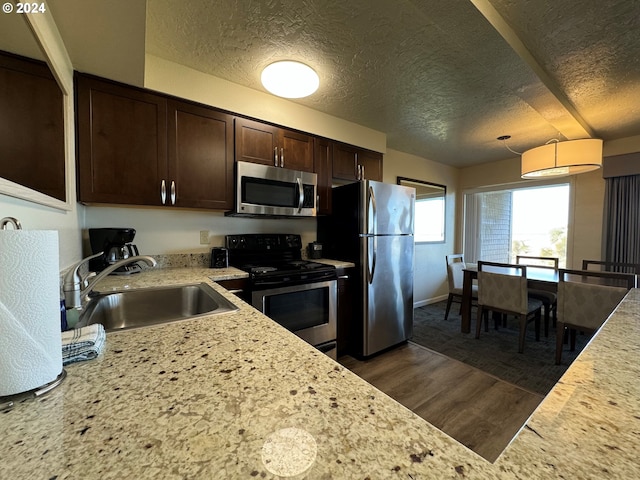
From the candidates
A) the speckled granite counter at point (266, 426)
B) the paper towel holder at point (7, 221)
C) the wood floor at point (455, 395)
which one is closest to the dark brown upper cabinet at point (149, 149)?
the paper towel holder at point (7, 221)

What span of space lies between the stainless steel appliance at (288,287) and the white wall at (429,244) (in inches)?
80.4

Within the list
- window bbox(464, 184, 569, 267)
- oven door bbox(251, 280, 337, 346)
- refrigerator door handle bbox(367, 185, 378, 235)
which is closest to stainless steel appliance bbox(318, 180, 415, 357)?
refrigerator door handle bbox(367, 185, 378, 235)

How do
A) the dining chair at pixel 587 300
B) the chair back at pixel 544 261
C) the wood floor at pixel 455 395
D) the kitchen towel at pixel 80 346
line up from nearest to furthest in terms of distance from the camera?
the kitchen towel at pixel 80 346, the wood floor at pixel 455 395, the dining chair at pixel 587 300, the chair back at pixel 544 261

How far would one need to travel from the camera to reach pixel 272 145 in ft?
7.63

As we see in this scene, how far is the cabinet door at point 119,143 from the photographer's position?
5.37 feet

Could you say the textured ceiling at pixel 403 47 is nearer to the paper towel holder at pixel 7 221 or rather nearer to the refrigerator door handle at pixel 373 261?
the paper towel holder at pixel 7 221

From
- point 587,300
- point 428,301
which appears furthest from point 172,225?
point 428,301

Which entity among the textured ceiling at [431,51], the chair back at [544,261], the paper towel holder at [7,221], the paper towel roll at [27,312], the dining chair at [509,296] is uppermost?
the textured ceiling at [431,51]

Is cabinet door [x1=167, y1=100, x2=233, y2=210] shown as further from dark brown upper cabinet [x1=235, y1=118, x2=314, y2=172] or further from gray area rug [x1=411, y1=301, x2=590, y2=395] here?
gray area rug [x1=411, y1=301, x2=590, y2=395]

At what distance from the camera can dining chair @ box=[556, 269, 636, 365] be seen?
2.01 m

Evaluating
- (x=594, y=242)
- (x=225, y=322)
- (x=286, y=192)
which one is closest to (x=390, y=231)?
(x=286, y=192)

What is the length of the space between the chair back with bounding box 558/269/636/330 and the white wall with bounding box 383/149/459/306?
1.94m

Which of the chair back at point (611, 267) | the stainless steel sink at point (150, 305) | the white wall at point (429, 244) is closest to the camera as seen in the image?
the stainless steel sink at point (150, 305)

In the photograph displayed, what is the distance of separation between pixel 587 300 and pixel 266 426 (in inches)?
112
